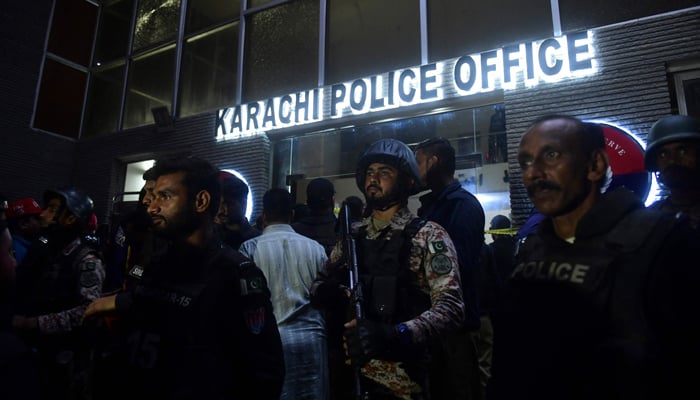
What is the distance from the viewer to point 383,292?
83.8 inches

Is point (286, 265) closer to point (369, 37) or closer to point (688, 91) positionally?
point (688, 91)

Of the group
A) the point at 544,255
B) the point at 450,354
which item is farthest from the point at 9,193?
the point at 544,255

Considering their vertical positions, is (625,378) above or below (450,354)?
above

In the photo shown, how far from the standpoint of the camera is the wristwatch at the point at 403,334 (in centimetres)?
185

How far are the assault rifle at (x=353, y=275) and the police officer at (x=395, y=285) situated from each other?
0.03 metres

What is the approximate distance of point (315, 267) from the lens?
2998 millimetres

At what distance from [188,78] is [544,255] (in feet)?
29.4

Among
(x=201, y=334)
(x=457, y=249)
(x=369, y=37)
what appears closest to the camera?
(x=201, y=334)

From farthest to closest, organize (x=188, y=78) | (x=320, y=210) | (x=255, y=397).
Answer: (x=188, y=78)
(x=320, y=210)
(x=255, y=397)

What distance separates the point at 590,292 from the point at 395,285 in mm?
1072

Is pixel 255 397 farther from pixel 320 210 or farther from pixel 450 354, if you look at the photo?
pixel 320 210

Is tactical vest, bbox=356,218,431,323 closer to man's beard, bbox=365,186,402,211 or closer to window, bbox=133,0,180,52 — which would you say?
man's beard, bbox=365,186,402,211

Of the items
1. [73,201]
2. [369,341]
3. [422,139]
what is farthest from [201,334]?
[422,139]

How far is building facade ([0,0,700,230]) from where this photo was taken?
5.09 m
